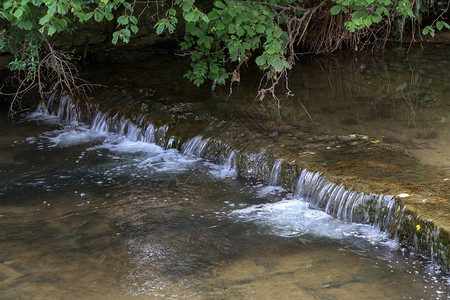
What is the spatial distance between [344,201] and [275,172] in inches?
38.9

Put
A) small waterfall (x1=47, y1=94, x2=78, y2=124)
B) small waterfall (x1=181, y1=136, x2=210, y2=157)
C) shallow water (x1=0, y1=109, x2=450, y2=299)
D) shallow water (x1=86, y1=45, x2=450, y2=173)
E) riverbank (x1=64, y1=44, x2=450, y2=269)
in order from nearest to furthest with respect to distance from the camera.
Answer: shallow water (x1=0, y1=109, x2=450, y2=299) < riverbank (x1=64, y1=44, x2=450, y2=269) < shallow water (x1=86, y1=45, x2=450, y2=173) < small waterfall (x1=181, y1=136, x2=210, y2=157) < small waterfall (x1=47, y1=94, x2=78, y2=124)

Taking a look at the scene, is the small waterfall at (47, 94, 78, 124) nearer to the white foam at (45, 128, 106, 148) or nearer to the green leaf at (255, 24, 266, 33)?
the white foam at (45, 128, 106, 148)

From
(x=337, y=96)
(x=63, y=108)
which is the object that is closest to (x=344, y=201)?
(x=337, y=96)

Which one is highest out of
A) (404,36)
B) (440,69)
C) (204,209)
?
(404,36)

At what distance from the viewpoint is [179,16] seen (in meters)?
10.7

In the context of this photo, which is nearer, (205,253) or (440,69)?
(205,253)

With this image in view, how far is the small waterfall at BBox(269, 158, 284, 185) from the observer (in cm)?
576

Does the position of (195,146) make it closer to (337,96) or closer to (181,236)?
(181,236)

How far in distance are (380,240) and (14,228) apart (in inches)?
126

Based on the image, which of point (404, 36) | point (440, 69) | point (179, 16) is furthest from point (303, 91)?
point (404, 36)

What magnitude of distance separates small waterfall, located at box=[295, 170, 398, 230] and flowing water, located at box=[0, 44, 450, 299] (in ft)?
0.06

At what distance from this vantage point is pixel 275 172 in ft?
19.0

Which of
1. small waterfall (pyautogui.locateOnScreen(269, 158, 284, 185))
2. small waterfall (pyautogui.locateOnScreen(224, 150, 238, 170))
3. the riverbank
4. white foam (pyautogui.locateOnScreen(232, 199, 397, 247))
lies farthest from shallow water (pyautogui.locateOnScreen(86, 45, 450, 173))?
white foam (pyautogui.locateOnScreen(232, 199, 397, 247))

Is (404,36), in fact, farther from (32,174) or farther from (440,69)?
(32,174)
